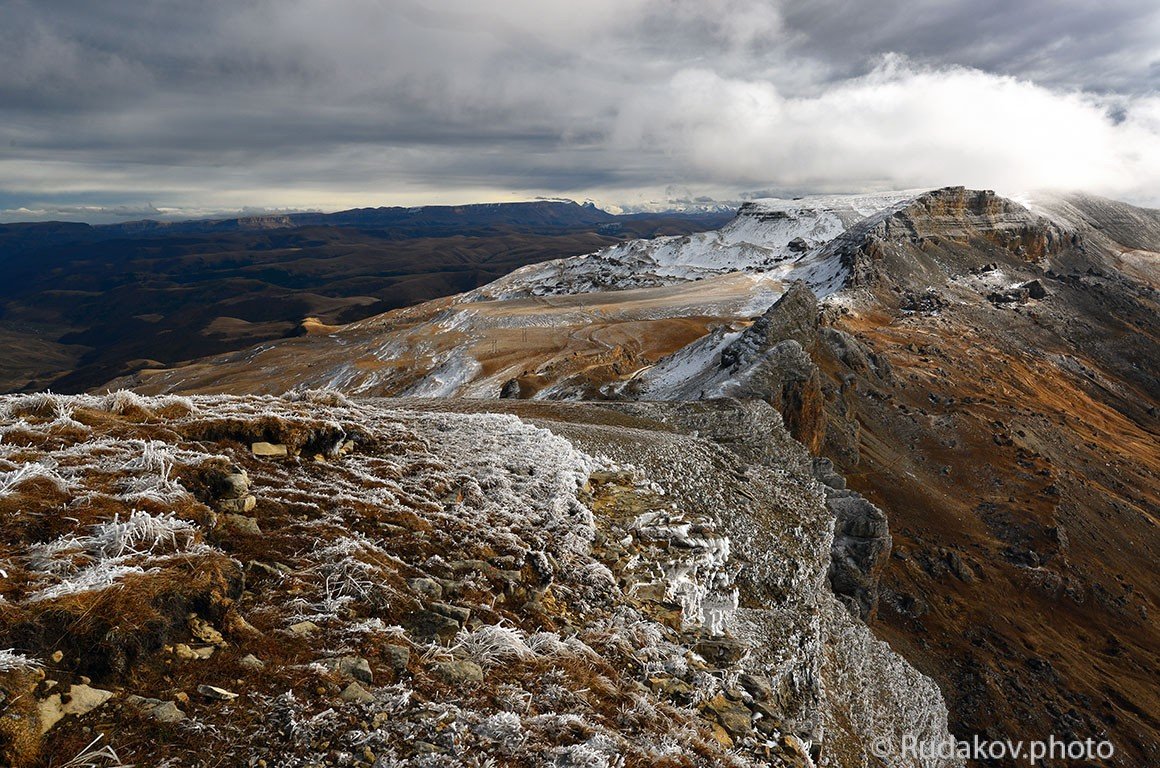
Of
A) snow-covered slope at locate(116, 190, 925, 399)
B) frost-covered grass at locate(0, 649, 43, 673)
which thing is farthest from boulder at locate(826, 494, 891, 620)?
frost-covered grass at locate(0, 649, 43, 673)

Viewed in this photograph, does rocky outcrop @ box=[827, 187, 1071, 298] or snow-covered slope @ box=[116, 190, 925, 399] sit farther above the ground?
rocky outcrop @ box=[827, 187, 1071, 298]

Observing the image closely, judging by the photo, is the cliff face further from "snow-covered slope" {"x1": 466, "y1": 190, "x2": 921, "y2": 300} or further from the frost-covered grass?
"snow-covered slope" {"x1": 466, "y1": 190, "x2": 921, "y2": 300}

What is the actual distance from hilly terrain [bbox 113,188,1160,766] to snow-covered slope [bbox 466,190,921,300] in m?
9.10

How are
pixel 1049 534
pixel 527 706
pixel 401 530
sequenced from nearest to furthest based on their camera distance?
pixel 527 706 < pixel 401 530 < pixel 1049 534

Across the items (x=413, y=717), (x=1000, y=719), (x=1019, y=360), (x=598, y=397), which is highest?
(x=413, y=717)

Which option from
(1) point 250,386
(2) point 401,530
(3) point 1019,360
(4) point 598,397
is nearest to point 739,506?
→ (2) point 401,530

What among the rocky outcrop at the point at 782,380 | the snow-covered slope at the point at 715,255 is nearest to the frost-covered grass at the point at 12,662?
the rocky outcrop at the point at 782,380

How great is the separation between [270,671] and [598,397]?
4230cm

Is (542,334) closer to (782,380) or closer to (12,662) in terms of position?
(782,380)

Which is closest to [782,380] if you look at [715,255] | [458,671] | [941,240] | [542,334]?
[458,671]

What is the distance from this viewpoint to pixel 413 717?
20.4 ft

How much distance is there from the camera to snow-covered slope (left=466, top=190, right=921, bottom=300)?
14650 centimetres

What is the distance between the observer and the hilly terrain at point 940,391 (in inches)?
1265

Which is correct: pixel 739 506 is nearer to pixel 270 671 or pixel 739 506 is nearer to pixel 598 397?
pixel 270 671
